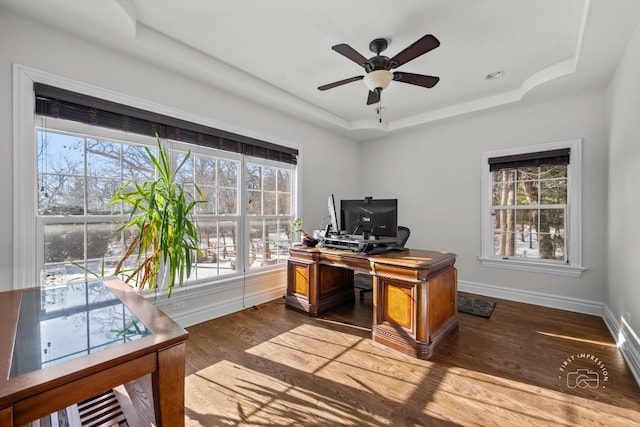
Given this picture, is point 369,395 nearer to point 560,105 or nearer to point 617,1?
point 617,1

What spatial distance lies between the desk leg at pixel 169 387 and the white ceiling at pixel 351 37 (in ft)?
7.59

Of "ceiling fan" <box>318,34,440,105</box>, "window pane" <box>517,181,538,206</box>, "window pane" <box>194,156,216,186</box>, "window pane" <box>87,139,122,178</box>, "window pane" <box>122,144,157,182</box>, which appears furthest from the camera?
"window pane" <box>517,181,538,206</box>

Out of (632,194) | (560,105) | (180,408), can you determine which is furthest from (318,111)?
(180,408)

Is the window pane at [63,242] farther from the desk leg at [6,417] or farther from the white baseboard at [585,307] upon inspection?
the white baseboard at [585,307]

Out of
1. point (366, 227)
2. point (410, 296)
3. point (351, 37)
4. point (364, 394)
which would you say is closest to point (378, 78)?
point (351, 37)

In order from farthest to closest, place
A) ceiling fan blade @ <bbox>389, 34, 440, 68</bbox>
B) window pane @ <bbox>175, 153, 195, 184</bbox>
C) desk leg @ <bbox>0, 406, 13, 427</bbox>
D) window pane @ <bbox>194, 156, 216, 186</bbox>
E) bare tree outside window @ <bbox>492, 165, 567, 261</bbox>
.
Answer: bare tree outside window @ <bbox>492, 165, 567, 261</bbox> < window pane @ <bbox>194, 156, 216, 186</bbox> < window pane @ <bbox>175, 153, 195, 184</bbox> < ceiling fan blade @ <bbox>389, 34, 440, 68</bbox> < desk leg @ <bbox>0, 406, 13, 427</bbox>

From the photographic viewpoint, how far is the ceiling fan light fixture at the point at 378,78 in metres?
2.36

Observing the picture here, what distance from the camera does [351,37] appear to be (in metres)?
2.46

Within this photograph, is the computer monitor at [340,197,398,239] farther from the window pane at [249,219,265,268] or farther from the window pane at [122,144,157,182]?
the window pane at [122,144,157,182]

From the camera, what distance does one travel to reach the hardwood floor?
5.46 feet

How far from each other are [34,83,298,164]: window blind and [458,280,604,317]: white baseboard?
11.5 ft

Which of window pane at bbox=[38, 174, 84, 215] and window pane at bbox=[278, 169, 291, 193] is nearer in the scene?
window pane at bbox=[38, 174, 84, 215]

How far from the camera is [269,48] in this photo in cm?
262

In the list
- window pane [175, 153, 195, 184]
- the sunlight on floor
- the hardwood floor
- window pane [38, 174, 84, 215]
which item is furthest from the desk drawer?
window pane [38, 174, 84, 215]
